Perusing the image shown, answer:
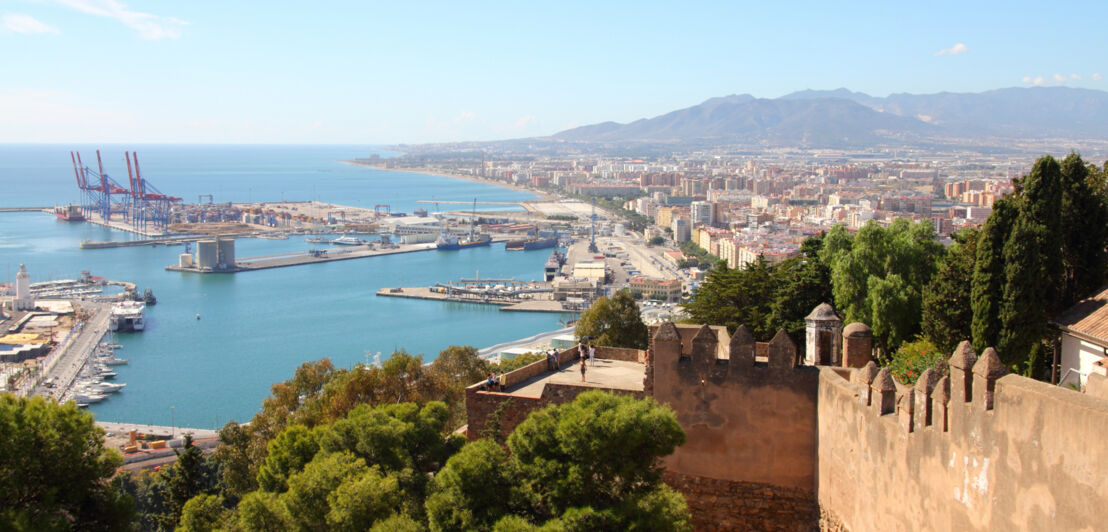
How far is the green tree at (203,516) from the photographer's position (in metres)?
8.05

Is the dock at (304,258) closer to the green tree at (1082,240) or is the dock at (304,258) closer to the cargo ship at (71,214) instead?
the cargo ship at (71,214)

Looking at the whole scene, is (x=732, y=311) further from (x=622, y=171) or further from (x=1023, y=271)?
(x=622, y=171)

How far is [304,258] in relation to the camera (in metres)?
55.1

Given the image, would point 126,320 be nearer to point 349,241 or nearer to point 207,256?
point 207,256

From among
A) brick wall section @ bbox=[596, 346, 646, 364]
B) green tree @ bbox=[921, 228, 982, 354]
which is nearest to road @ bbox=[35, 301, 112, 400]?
brick wall section @ bbox=[596, 346, 646, 364]

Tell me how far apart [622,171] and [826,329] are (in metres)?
144

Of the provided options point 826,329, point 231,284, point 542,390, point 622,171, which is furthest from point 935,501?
point 622,171

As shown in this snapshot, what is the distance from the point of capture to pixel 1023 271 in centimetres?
726

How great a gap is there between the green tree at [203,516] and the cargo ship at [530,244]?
54.3 metres

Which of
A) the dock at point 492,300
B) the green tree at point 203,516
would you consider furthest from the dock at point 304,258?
the green tree at point 203,516

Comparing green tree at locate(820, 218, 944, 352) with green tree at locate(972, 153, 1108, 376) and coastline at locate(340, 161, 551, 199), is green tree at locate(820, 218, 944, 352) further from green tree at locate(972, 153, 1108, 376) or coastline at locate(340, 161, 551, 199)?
coastline at locate(340, 161, 551, 199)

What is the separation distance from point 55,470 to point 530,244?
57536mm

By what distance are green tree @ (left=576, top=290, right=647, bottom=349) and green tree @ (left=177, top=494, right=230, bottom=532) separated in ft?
28.9

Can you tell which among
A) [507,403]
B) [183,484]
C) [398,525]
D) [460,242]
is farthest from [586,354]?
[460,242]
